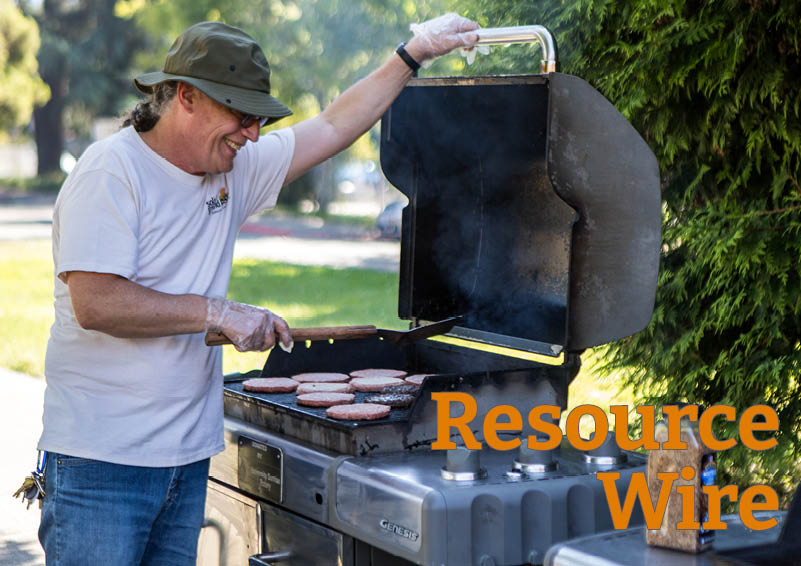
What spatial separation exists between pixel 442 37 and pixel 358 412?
1010 mm

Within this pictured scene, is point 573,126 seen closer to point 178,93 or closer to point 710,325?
point 178,93

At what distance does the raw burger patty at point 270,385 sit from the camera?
2.84 metres

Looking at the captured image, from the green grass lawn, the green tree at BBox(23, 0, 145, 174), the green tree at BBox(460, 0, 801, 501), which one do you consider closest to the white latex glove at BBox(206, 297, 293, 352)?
the green tree at BBox(460, 0, 801, 501)

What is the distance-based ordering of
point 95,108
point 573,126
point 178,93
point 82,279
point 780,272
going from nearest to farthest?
point 82,279
point 178,93
point 573,126
point 780,272
point 95,108

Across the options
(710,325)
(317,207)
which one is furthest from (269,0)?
(710,325)

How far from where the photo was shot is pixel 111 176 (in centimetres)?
217

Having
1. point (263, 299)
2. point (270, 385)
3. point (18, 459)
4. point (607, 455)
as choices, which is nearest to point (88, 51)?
point (263, 299)

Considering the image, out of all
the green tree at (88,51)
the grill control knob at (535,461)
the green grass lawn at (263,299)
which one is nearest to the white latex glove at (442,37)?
the grill control knob at (535,461)

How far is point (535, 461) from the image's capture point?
7.44ft

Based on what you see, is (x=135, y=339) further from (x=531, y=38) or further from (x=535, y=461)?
(x=531, y=38)

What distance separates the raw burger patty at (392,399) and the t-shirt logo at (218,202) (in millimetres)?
692

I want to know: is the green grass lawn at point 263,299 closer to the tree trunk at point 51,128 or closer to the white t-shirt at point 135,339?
the white t-shirt at point 135,339

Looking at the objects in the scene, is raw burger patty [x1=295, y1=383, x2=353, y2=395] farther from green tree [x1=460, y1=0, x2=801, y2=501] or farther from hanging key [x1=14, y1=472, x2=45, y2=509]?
green tree [x1=460, y1=0, x2=801, y2=501]

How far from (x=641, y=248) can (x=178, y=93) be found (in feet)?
3.89
